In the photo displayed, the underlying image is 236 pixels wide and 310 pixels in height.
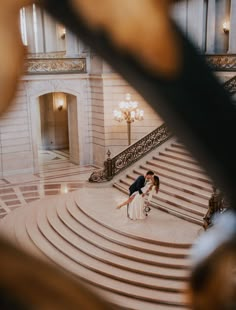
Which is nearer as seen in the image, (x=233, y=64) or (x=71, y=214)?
(x=71, y=214)

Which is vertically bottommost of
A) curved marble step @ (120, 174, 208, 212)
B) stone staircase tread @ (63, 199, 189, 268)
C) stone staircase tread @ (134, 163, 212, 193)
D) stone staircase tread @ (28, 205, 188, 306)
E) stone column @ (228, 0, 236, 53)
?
stone staircase tread @ (28, 205, 188, 306)

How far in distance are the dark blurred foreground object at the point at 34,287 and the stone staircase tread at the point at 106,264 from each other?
758 centimetres

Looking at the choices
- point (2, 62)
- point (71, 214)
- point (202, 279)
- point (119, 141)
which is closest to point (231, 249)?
point (202, 279)

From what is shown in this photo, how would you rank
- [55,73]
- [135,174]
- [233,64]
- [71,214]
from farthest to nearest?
[55,73]
[233,64]
[135,174]
[71,214]

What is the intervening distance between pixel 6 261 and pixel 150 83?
258mm

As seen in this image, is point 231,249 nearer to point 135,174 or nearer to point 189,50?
point 189,50

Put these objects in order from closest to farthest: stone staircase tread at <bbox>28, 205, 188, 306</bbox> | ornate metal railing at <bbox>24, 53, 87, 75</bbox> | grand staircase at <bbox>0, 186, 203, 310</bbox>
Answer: stone staircase tread at <bbox>28, 205, 188, 306</bbox>
grand staircase at <bbox>0, 186, 203, 310</bbox>
ornate metal railing at <bbox>24, 53, 87, 75</bbox>

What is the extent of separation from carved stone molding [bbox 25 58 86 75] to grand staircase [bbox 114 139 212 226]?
582cm

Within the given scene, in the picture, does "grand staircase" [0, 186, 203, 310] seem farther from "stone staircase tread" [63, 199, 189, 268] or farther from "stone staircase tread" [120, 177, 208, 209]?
"stone staircase tread" [120, 177, 208, 209]

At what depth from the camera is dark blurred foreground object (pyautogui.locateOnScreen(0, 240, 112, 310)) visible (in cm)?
50

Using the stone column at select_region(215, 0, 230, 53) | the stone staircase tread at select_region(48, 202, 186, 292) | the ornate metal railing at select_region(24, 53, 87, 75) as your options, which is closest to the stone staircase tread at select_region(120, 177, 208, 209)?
the stone staircase tread at select_region(48, 202, 186, 292)

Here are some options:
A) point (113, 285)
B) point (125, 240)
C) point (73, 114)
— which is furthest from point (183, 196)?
point (73, 114)

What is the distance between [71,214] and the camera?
1168cm

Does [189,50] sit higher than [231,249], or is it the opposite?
[189,50]
